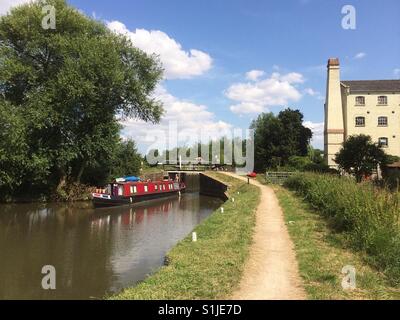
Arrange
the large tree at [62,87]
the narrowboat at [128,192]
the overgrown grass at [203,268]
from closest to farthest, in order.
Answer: the overgrown grass at [203,268], the large tree at [62,87], the narrowboat at [128,192]

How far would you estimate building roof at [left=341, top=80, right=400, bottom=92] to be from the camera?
44.0 m

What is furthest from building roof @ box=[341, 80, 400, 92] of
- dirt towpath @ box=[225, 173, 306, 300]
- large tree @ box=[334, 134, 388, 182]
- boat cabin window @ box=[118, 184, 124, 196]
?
dirt towpath @ box=[225, 173, 306, 300]

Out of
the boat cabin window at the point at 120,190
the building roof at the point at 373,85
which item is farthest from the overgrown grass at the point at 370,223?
the building roof at the point at 373,85

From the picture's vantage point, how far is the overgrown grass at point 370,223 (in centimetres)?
852

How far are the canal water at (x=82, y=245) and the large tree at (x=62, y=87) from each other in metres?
3.78

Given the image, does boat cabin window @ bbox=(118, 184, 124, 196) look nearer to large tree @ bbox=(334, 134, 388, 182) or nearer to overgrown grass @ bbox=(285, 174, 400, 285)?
large tree @ bbox=(334, 134, 388, 182)

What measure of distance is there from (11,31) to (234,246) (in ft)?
76.9

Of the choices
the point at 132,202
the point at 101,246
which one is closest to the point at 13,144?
the point at 132,202

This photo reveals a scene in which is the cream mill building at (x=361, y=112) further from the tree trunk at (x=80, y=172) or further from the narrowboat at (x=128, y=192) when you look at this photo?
the tree trunk at (x=80, y=172)

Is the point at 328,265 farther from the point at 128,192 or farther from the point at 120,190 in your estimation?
the point at 128,192

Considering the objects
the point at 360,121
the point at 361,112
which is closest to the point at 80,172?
the point at 360,121

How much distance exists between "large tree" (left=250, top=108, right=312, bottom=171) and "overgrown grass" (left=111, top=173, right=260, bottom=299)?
32748 millimetres

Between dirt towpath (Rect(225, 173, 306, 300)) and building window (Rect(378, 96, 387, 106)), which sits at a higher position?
building window (Rect(378, 96, 387, 106))
